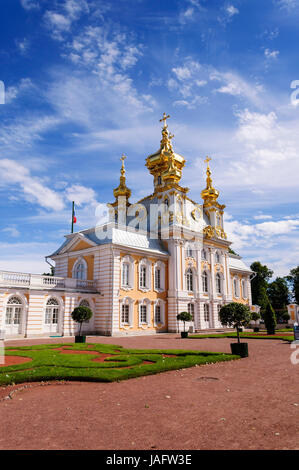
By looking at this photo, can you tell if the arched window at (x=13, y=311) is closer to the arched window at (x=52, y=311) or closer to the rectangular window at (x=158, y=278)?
the arched window at (x=52, y=311)

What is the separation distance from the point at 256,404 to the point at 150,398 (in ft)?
7.45

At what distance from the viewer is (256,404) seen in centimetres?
684

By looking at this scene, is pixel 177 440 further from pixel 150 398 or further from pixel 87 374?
pixel 87 374

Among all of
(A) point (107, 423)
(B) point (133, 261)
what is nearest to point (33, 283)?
(B) point (133, 261)

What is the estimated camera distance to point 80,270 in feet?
105

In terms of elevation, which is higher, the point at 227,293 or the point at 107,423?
the point at 227,293

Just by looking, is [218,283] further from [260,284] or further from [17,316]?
[17,316]

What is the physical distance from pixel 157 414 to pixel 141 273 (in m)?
25.6

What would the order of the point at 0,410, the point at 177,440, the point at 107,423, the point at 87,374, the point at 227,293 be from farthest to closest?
1. the point at 227,293
2. the point at 87,374
3. the point at 0,410
4. the point at 107,423
5. the point at 177,440

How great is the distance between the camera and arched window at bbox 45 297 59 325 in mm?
25500

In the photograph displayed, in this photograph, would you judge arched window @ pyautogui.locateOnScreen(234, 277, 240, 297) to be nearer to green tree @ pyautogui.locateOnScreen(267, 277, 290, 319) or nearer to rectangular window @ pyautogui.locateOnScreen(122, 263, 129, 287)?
rectangular window @ pyautogui.locateOnScreen(122, 263, 129, 287)

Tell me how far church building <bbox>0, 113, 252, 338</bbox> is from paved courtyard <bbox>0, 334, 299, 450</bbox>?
56.4 ft

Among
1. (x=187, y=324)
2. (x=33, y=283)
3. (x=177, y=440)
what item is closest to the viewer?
(x=177, y=440)

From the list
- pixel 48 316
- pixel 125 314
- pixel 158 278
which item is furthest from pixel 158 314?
pixel 48 316
